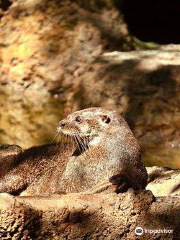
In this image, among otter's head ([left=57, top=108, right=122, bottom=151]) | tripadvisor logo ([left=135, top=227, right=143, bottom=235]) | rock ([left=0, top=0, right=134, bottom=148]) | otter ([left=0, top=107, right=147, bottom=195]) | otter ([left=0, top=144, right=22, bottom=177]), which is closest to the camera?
tripadvisor logo ([left=135, top=227, right=143, bottom=235])

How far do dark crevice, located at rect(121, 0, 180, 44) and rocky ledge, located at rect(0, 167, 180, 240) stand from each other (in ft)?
22.0

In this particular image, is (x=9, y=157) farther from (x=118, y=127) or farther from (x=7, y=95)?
(x=7, y=95)

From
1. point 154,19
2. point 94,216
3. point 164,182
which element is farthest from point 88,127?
point 154,19

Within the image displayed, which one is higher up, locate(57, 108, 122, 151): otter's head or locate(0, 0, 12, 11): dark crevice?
locate(57, 108, 122, 151): otter's head

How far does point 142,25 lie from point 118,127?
20.3 feet

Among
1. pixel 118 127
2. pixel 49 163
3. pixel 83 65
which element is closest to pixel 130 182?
pixel 118 127

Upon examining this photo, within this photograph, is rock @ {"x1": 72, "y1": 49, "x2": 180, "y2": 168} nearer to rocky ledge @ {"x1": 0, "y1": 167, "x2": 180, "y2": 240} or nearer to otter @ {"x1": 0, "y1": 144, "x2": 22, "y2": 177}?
otter @ {"x1": 0, "y1": 144, "x2": 22, "y2": 177}

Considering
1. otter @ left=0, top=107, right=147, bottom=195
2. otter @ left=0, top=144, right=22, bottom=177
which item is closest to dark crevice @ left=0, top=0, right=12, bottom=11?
otter @ left=0, top=144, right=22, bottom=177

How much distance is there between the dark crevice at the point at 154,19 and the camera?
11430mm

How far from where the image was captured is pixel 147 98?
354 inches

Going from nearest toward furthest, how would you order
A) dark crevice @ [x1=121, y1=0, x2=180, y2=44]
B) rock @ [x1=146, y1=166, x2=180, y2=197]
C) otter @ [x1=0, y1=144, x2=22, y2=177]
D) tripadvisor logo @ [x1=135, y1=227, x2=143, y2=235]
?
tripadvisor logo @ [x1=135, y1=227, x2=143, y2=235] → rock @ [x1=146, y1=166, x2=180, y2=197] → otter @ [x1=0, y1=144, x2=22, y2=177] → dark crevice @ [x1=121, y1=0, x2=180, y2=44]

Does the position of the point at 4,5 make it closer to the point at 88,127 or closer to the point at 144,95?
the point at 144,95

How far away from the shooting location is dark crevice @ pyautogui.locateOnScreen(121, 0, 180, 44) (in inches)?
450

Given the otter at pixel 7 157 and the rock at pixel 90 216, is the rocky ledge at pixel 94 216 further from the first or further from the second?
the otter at pixel 7 157
